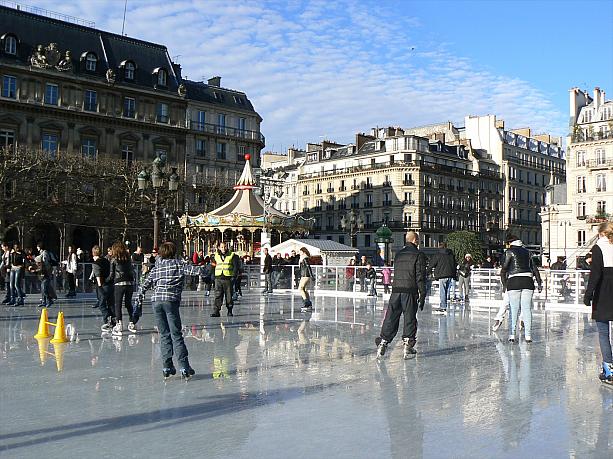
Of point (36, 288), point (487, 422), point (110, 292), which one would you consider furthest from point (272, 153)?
point (487, 422)

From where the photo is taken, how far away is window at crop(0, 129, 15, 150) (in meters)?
45.4

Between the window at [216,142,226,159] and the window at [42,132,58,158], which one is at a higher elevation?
the window at [216,142,226,159]

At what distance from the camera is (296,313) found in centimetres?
1672

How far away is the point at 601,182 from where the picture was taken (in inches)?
2362

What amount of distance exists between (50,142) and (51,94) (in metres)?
3.28

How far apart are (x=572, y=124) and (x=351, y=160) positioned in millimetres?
22048

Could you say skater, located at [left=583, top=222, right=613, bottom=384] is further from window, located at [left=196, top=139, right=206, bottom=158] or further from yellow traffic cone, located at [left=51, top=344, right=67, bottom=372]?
window, located at [left=196, top=139, right=206, bottom=158]

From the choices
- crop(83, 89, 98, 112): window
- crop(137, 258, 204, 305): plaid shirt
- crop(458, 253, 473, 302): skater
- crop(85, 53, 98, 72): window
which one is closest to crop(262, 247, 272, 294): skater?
crop(458, 253, 473, 302): skater

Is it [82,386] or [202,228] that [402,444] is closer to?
[82,386]

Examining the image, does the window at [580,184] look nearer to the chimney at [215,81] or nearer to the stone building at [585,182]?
the stone building at [585,182]

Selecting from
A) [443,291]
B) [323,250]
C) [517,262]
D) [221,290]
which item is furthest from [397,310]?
[323,250]

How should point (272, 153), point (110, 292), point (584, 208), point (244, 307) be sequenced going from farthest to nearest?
point (272, 153) → point (584, 208) → point (244, 307) → point (110, 292)

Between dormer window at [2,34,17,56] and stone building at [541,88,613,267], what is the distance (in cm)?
4421

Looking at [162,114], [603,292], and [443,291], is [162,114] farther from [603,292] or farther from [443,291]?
[603,292]
